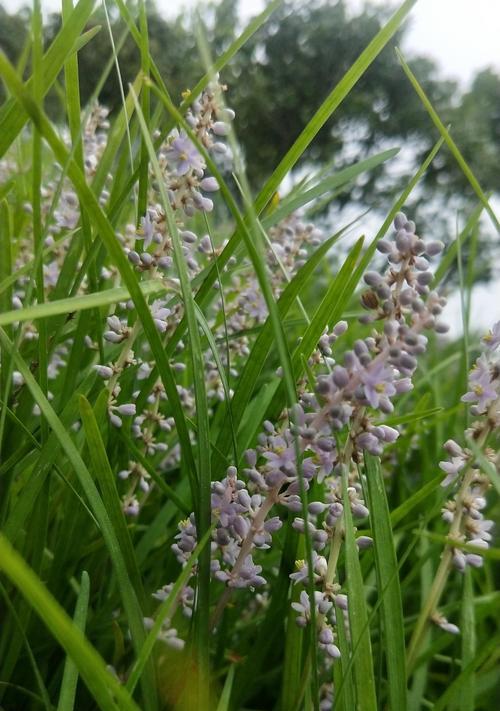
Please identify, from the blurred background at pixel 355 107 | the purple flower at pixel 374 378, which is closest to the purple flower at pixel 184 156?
the purple flower at pixel 374 378

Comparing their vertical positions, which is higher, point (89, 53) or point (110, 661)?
point (89, 53)

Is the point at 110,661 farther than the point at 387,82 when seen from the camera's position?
No

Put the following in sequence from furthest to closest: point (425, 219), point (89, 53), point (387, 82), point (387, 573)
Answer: point (425, 219) < point (387, 82) < point (89, 53) < point (387, 573)

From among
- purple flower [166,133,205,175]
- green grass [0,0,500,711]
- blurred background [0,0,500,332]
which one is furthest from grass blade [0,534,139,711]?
blurred background [0,0,500,332]

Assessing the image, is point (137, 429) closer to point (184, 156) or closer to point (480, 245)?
point (184, 156)

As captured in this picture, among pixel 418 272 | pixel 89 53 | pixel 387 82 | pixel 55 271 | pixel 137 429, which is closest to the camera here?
pixel 418 272

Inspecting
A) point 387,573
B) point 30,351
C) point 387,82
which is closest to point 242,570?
point 387,573

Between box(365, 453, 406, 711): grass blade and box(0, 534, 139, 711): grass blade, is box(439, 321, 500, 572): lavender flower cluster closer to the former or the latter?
box(365, 453, 406, 711): grass blade

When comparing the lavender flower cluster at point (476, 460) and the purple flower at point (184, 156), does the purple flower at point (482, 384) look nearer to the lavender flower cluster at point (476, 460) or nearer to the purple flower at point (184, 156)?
the lavender flower cluster at point (476, 460)
